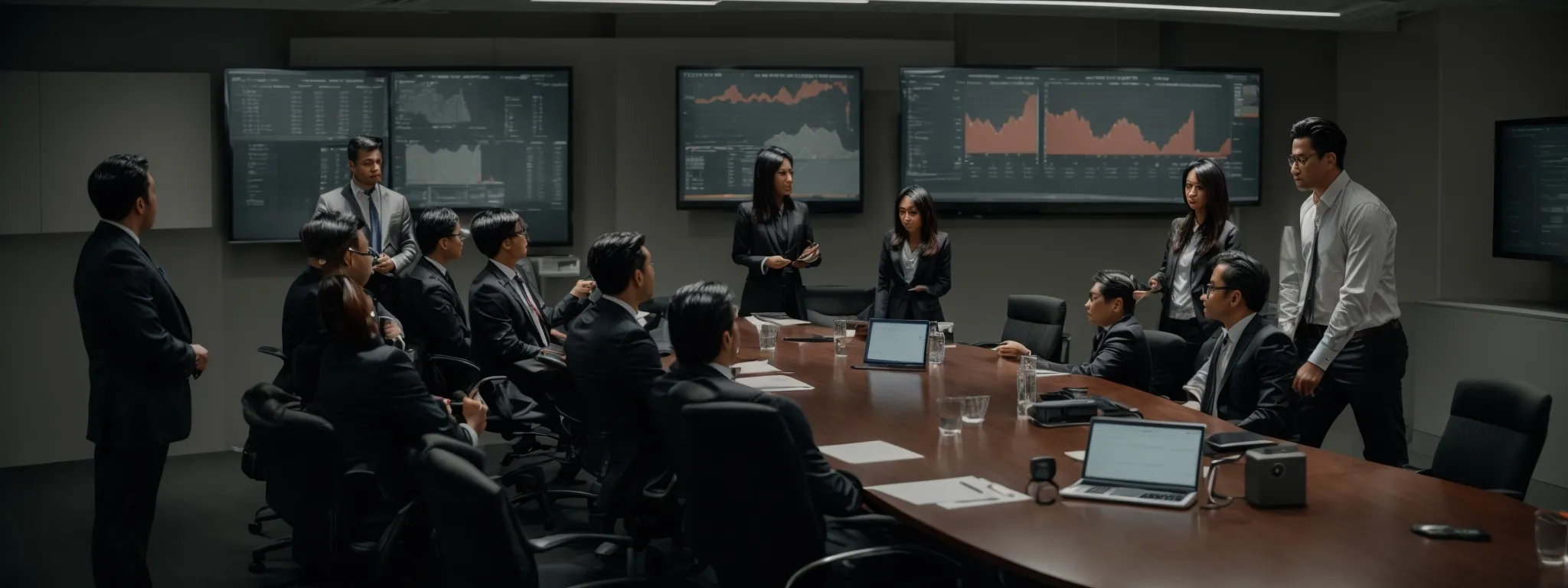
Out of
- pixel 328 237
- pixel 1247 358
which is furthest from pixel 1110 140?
pixel 328 237

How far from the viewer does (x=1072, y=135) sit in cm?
796

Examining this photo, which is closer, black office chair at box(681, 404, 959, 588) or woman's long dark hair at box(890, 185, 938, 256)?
black office chair at box(681, 404, 959, 588)

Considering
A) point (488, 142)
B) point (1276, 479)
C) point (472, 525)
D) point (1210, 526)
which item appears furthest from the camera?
point (488, 142)

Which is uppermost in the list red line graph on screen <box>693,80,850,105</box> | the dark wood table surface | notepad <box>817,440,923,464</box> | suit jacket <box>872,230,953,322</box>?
red line graph on screen <box>693,80,850,105</box>

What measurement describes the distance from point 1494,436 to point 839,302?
392cm

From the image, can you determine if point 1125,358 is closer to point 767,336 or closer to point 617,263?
point 767,336

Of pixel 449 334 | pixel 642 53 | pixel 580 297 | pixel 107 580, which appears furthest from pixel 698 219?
pixel 107 580

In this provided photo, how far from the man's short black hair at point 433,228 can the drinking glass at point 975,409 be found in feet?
8.67

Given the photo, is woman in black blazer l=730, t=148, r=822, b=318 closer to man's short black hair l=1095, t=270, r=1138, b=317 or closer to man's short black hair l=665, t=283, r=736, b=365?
man's short black hair l=1095, t=270, r=1138, b=317

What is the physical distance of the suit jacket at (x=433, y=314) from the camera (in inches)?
219

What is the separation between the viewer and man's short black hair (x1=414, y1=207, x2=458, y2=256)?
5.65 m

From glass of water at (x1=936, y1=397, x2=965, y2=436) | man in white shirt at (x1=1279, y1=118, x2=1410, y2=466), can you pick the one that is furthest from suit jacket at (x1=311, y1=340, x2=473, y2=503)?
man in white shirt at (x1=1279, y1=118, x2=1410, y2=466)

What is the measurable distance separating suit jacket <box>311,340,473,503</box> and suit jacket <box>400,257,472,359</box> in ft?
5.56

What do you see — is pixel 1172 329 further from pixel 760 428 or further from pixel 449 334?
pixel 760 428
